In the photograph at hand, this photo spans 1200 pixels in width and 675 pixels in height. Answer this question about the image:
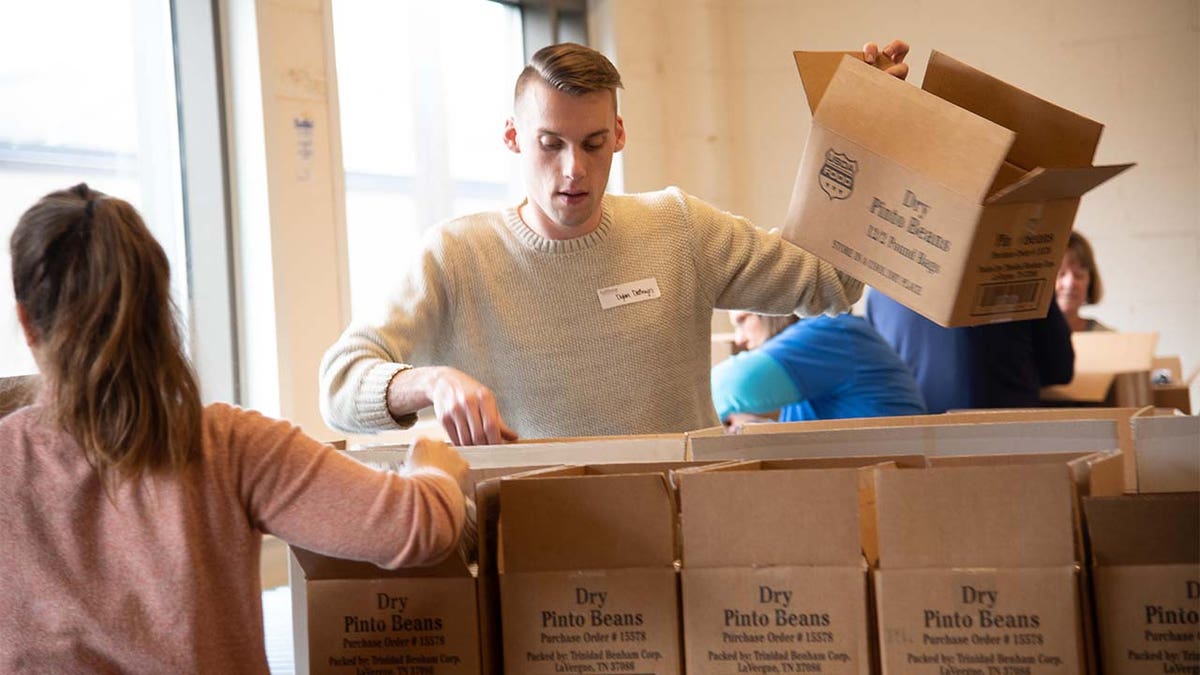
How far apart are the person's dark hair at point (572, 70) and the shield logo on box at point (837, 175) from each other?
489mm

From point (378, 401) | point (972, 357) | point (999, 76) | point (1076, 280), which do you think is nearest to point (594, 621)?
point (378, 401)

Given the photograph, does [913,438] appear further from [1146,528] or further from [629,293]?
[629,293]

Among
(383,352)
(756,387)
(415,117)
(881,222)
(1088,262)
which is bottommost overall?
(756,387)

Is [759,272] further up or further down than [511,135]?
further down

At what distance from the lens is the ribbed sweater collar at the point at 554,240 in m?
2.19

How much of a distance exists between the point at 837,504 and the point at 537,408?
0.90m

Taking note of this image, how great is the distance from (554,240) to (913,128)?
0.74m

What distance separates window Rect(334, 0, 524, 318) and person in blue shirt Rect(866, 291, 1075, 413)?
1414 millimetres

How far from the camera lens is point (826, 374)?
9.94 ft

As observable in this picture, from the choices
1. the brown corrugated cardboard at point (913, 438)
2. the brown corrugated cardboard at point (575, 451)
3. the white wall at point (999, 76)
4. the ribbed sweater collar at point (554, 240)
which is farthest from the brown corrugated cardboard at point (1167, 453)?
the white wall at point (999, 76)

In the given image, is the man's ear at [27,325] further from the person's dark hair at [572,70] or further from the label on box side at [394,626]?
the person's dark hair at [572,70]

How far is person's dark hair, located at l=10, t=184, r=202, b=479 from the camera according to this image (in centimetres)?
122

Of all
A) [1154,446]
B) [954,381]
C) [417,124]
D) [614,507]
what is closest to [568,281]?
[614,507]

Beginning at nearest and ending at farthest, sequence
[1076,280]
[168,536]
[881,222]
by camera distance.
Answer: [168,536] → [881,222] → [1076,280]
